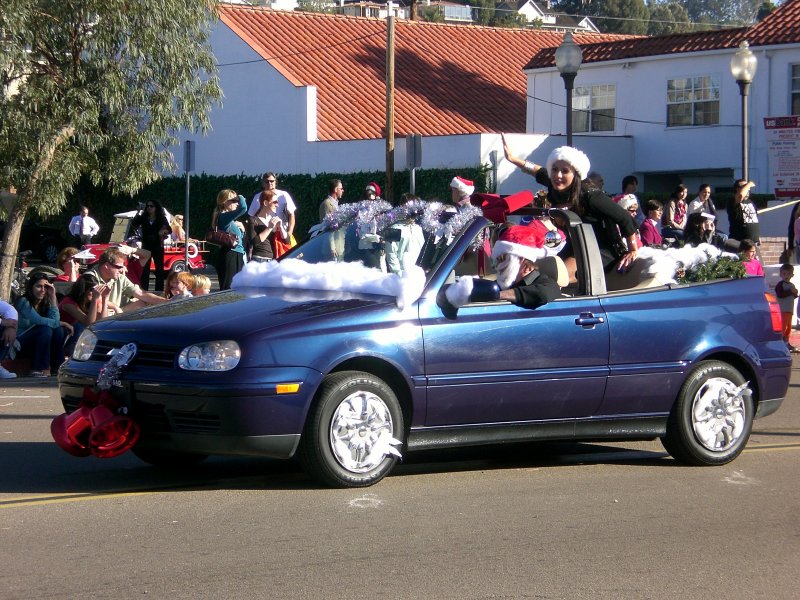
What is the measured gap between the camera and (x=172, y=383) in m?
7.14

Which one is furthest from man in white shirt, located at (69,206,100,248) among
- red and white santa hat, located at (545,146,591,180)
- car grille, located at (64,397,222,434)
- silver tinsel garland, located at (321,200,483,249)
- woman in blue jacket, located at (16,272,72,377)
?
car grille, located at (64,397,222,434)

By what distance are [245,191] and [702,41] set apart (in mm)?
13839

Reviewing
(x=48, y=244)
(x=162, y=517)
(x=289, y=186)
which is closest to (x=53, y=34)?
(x=162, y=517)

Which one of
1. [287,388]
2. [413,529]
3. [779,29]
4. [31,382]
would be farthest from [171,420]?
[779,29]

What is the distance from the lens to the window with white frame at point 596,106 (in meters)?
37.2

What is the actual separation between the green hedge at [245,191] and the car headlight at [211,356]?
25103 millimetres

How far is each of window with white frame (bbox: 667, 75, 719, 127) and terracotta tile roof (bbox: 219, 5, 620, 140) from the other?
270 inches

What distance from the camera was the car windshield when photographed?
26.7ft

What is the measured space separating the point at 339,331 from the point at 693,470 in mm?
2810

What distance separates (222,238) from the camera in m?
14.8

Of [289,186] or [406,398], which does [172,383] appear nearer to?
[406,398]

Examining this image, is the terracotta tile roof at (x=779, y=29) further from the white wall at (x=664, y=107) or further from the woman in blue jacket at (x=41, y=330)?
the woman in blue jacket at (x=41, y=330)

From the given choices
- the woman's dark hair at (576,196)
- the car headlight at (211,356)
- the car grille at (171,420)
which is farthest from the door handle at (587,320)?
the car grille at (171,420)

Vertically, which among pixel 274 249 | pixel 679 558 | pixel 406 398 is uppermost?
pixel 274 249
